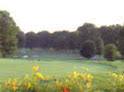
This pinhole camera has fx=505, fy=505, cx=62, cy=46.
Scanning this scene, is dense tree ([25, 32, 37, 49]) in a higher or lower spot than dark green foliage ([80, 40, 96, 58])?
higher

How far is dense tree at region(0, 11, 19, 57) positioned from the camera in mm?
76812

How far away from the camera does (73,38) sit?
348 ft

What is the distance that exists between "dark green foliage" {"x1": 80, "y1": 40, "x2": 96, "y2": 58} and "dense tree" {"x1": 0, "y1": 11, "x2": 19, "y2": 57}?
17.5m

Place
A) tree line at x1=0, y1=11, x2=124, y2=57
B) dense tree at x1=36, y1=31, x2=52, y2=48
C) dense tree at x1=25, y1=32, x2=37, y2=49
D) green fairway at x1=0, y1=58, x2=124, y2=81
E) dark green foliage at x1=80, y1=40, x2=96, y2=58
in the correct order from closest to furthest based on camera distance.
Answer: green fairway at x1=0, y1=58, x2=124, y2=81
dark green foliage at x1=80, y1=40, x2=96, y2=58
tree line at x1=0, y1=11, x2=124, y2=57
dense tree at x1=25, y1=32, x2=37, y2=49
dense tree at x1=36, y1=31, x2=52, y2=48

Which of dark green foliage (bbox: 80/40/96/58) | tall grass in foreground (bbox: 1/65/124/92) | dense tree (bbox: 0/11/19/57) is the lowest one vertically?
tall grass in foreground (bbox: 1/65/124/92)

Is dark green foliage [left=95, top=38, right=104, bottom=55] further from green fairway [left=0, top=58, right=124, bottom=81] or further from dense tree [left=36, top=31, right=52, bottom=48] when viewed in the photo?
green fairway [left=0, top=58, right=124, bottom=81]

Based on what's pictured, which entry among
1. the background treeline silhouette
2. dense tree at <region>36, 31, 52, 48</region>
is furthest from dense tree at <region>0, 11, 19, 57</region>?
dense tree at <region>36, 31, 52, 48</region>

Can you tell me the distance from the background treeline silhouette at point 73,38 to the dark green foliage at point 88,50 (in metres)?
6.09

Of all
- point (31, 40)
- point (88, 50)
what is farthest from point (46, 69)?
point (31, 40)

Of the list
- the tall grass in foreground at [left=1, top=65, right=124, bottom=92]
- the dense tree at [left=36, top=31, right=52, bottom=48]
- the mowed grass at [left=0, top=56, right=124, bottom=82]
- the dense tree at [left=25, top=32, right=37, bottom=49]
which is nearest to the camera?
the tall grass in foreground at [left=1, top=65, right=124, bottom=92]

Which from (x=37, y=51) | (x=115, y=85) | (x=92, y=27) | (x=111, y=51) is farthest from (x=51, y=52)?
(x=115, y=85)

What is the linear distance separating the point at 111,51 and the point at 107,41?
83.0ft

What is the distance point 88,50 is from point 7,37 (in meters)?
20.3

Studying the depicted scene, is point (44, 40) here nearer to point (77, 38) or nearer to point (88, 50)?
point (77, 38)
